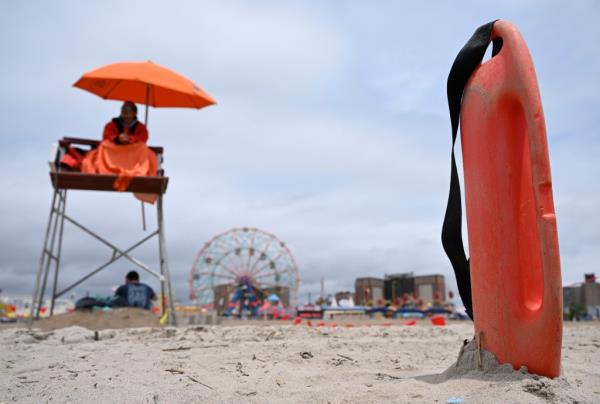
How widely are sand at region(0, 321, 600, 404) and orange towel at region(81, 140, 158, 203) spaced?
3.02 metres

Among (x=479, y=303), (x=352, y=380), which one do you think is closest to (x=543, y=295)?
(x=479, y=303)

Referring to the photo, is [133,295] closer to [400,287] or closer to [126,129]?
[126,129]

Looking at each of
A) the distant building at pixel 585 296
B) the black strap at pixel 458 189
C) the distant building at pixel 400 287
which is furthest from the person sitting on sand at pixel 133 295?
the distant building at pixel 400 287

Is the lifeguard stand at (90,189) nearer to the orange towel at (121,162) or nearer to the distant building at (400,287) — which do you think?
the orange towel at (121,162)

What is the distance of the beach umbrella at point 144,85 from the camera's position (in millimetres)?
6578

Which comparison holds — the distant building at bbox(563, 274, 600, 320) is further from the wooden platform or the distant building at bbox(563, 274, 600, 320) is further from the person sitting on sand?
the wooden platform

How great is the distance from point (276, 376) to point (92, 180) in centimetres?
481

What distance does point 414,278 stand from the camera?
3972 cm

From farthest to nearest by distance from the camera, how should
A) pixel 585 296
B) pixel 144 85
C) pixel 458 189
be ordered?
1. pixel 585 296
2. pixel 144 85
3. pixel 458 189

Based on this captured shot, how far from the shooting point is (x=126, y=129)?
6.52m

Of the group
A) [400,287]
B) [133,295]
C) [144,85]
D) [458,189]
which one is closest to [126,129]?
[144,85]

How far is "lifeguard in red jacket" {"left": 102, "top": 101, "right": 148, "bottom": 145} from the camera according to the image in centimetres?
637

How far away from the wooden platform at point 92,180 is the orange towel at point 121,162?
103mm

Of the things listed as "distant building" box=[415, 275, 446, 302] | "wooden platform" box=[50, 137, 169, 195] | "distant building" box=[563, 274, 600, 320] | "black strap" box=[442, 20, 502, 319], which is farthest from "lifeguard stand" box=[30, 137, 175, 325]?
"distant building" box=[415, 275, 446, 302]
